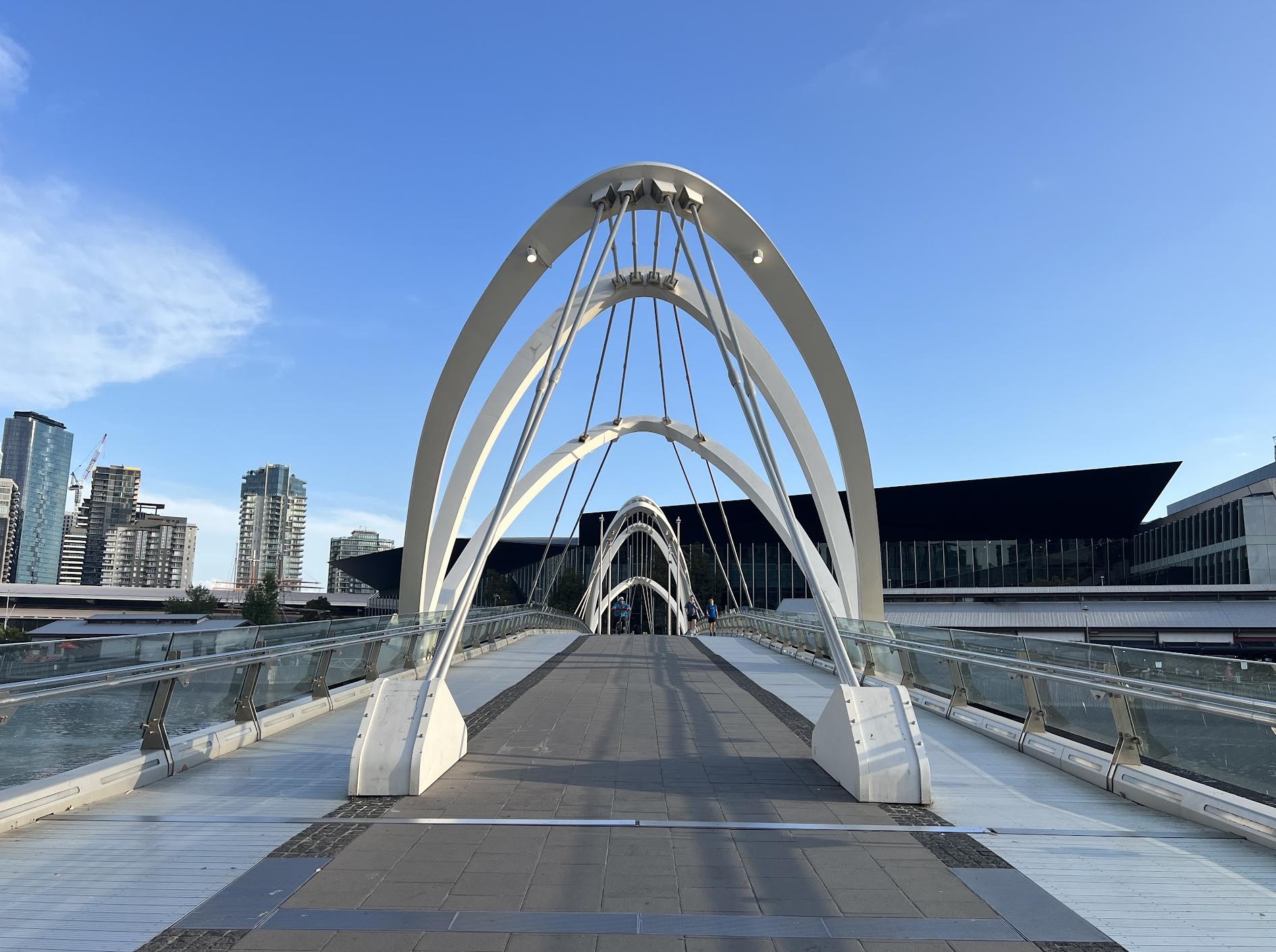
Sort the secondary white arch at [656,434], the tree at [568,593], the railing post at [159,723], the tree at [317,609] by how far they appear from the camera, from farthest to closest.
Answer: the tree at [317,609] → the tree at [568,593] → the secondary white arch at [656,434] → the railing post at [159,723]

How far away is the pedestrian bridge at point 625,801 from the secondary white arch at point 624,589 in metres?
43.6

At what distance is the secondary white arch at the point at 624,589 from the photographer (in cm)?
5644

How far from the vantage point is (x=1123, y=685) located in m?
6.61

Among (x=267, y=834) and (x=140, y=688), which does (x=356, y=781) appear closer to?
(x=267, y=834)

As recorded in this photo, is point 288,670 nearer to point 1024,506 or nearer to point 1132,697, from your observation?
point 1132,697

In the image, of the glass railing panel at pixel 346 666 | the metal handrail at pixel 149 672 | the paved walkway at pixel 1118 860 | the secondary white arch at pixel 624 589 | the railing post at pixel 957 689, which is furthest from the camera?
the secondary white arch at pixel 624 589

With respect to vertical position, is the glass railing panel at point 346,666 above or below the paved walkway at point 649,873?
above

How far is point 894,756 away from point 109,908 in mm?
4683

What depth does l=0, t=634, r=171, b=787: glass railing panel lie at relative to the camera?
5.29m

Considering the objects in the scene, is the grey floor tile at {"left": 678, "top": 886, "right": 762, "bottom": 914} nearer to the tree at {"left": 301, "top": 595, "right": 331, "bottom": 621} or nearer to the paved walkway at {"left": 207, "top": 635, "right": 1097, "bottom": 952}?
the paved walkway at {"left": 207, "top": 635, "right": 1097, "bottom": 952}

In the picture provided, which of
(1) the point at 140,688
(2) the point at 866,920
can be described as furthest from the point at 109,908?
(2) the point at 866,920

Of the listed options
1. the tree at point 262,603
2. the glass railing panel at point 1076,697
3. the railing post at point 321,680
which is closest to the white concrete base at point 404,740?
the railing post at point 321,680

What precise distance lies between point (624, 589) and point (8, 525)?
144341 millimetres

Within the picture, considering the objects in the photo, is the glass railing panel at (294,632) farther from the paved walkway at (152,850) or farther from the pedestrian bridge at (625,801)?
the paved walkway at (152,850)
